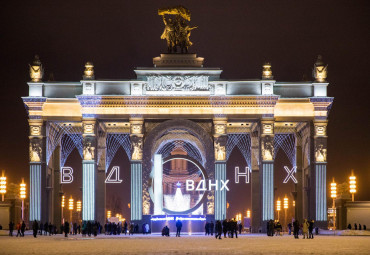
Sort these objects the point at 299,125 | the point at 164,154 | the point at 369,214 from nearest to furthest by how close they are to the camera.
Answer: the point at 369,214 < the point at 299,125 < the point at 164,154

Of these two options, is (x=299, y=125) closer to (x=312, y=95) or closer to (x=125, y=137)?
(x=312, y=95)

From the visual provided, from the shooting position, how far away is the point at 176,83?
89.8 metres

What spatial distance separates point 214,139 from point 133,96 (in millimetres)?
9379

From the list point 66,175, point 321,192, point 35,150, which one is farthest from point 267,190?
point 35,150

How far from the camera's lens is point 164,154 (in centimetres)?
10362

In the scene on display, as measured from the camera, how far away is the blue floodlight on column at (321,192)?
88.8 metres

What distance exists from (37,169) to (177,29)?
811 inches

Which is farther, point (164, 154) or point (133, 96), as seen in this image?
point (164, 154)

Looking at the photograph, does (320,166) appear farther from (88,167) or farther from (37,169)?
(37,169)

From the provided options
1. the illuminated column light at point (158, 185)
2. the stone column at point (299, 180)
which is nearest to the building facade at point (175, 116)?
the illuminated column light at point (158, 185)

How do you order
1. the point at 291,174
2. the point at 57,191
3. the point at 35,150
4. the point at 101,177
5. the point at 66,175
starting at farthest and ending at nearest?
the point at 101,177 < the point at 57,191 < the point at 291,174 < the point at 66,175 < the point at 35,150

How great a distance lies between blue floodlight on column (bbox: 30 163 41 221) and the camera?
88.0 metres

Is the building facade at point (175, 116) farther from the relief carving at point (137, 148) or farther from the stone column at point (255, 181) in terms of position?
the stone column at point (255, 181)

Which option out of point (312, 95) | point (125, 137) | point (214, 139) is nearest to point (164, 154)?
point (125, 137)
